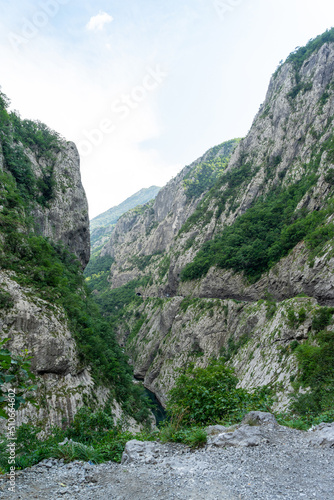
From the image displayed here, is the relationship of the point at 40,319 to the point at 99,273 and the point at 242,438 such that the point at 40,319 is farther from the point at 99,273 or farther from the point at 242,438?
the point at 99,273

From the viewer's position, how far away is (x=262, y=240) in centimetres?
4128

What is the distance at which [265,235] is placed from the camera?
41.7 meters

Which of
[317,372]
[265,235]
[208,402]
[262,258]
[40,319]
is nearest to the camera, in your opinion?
[208,402]

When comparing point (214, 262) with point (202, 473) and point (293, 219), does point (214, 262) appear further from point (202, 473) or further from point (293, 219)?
point (202, 473)

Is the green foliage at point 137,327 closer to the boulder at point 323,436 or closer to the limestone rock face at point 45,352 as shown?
the limestone rock face at point 45,352

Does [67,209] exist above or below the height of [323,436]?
above

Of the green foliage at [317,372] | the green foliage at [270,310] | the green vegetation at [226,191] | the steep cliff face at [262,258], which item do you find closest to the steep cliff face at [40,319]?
the steep cliff face at [262,258]

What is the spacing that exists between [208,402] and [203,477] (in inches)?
174

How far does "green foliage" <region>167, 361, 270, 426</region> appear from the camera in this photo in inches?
340

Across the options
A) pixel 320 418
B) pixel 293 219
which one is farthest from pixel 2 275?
pixel 293 219

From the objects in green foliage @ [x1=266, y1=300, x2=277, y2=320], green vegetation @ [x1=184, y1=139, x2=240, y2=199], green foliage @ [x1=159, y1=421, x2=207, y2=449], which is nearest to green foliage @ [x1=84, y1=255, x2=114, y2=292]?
green vegetation @ [x1=184, y1=139, x2=240, y2=199]

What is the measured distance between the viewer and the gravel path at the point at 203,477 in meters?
4.24

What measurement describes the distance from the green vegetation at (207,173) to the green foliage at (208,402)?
317 feet

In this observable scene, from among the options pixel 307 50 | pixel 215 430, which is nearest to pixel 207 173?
pixel 307 50
